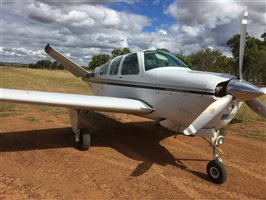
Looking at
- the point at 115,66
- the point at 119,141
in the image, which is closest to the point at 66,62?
the point at 115,66

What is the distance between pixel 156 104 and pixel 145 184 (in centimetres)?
233

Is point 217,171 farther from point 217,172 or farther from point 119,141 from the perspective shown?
point 119,141

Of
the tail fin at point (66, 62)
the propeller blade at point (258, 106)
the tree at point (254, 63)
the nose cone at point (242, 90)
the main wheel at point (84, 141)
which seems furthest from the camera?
the tree at point (254, 63)

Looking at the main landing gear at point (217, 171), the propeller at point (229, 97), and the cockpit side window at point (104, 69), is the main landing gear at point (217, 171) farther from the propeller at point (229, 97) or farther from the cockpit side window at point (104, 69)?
the cockpit side window at point (104, 69)

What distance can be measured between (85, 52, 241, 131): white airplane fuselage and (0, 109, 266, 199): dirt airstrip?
1150 mm

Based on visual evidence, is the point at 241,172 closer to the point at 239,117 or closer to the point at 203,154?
the point at 203,154

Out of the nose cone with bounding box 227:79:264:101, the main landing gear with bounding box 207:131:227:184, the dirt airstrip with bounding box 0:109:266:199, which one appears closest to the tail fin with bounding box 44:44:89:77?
the dirt airstrip with bounding box 0:109:266:199

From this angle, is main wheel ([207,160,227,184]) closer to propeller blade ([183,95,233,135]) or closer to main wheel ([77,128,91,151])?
propeller blade ([183,95,233,135])

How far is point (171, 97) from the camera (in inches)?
281

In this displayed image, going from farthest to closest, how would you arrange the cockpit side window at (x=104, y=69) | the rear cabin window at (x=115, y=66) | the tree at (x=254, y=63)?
1. the tree at (x=254, y=63)
2. the cockpit side window at (x=104, y=69)
3. the rear cabin window at (x=115, y=66)

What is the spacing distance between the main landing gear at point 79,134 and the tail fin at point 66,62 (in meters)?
4.32

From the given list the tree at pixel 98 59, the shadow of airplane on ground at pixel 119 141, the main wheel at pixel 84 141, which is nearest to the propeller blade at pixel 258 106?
the shadow of airplane on ground at pixel 119 141

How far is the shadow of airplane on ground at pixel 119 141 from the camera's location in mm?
7501

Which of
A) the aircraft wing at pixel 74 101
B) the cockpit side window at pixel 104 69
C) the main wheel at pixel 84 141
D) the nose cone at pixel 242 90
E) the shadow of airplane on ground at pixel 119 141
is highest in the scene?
the cockpit side window at pixel 104 69
